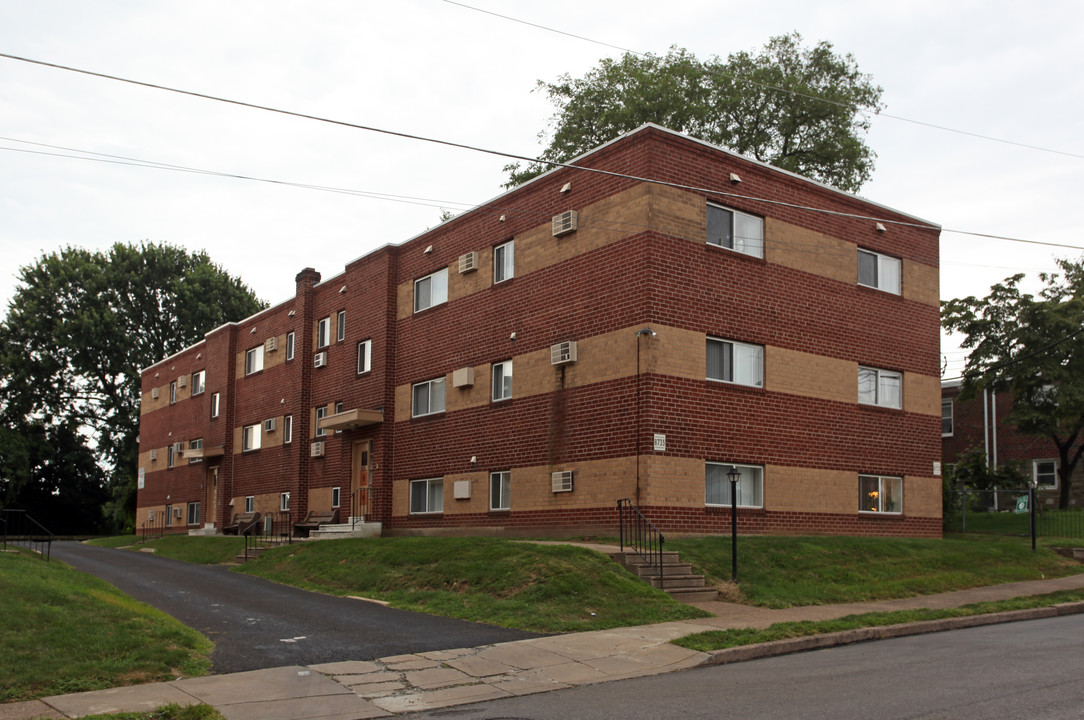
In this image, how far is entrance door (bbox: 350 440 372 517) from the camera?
Answer: 100 feet

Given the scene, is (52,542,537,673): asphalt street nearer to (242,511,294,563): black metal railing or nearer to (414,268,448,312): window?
(242,511,294,563): black metal railing

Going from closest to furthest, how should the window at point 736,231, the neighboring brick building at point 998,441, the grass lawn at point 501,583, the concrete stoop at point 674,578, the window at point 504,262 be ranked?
1. the grass lawn at point 501,583
2. the concrete stoop at point 674,578
3. the window at point 736,231
4. the window at point 504,262
5. the neighboring brick building at point 998,441

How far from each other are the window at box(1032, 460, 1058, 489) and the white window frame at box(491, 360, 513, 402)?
2866 cm

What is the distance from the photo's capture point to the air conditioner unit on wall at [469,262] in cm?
2680

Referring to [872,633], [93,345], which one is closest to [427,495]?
[872,633]

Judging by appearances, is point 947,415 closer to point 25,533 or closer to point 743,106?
point 743,106

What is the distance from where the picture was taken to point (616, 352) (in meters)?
21.6

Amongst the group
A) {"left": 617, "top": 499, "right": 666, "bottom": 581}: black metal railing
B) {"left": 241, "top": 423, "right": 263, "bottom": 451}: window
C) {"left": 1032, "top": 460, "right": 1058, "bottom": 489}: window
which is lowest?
{"left": 617, "top": 499, "right": 666, "bottom": 581}: black metal railing

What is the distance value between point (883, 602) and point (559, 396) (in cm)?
867

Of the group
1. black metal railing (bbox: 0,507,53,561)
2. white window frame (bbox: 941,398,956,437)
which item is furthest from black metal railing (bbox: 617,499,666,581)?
white window frame (bbox: 941,398,956,437)

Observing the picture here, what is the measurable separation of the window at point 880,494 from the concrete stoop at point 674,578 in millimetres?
8724

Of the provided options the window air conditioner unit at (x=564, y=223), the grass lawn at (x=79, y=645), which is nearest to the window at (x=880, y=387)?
the window air conditioner unit at (x=564, y=223)

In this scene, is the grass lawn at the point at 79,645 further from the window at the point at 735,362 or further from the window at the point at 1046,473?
the window at the point at 1046,473

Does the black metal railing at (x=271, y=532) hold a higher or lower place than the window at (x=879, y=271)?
lower
